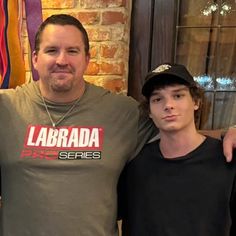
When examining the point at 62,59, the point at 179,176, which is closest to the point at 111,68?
the point at 62,59

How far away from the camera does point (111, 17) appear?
1.88 m

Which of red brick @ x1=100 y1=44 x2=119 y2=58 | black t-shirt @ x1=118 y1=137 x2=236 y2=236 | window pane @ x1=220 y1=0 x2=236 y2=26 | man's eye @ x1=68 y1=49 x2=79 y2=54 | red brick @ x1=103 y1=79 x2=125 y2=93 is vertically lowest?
black t-shirt @ x1=118 y1=137 x2=236 y2=236

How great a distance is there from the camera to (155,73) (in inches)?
55.4

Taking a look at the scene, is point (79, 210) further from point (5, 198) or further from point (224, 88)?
point (224, 88)

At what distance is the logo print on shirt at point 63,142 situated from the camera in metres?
1.40

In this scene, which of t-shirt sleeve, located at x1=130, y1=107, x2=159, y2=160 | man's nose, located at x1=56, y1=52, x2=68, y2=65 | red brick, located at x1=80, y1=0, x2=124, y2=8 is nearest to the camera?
man's nose, located at x1=56, y1=52, x2=68, y2=65

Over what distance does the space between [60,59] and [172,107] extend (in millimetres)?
415

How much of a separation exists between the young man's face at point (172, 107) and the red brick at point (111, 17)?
0.61 m

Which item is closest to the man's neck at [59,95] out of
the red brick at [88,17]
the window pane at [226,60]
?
the red brick at [88,17]

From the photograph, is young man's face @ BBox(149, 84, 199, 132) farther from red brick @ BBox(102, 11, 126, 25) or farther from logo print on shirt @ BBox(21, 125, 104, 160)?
red brick @ BBox(102, 11, 126, 25)

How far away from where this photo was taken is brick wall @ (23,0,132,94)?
1.89m

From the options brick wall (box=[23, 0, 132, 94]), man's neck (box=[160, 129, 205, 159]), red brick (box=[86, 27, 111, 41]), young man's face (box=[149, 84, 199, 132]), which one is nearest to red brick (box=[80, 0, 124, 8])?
brick wall (box=[23, 0, 132, 94])

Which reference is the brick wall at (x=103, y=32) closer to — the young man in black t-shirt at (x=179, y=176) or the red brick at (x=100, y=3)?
the red brick at (x=100, y=3)

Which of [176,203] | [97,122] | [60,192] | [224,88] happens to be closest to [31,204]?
[60,192]
